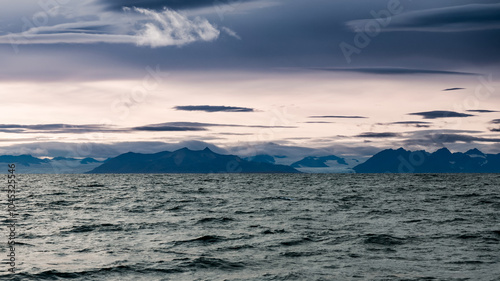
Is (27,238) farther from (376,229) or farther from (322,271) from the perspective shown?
(376,229)

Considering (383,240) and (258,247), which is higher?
(383,240)

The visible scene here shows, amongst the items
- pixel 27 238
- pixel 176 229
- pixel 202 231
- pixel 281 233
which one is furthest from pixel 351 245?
pixel 27 238

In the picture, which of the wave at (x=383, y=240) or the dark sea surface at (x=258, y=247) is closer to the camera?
the dark sea surface at (x=258, y=247)

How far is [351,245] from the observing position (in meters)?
28.9

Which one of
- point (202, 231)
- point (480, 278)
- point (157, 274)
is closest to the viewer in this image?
point (480, 278)

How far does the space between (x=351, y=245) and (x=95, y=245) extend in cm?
1519

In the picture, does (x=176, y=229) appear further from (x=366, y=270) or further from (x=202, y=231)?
(x=366, y=270)

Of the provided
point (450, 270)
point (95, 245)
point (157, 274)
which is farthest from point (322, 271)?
point (95, 245)

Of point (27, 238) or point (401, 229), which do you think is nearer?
point (27, 238)

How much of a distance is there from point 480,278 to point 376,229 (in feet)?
49.1

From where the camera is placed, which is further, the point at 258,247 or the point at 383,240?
the point at 383,240

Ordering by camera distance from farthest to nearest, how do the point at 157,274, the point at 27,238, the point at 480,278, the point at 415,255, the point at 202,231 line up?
the point at 202,231, the point at 27,238, the point at 415,255, the point at 157,274, the point at 480,278

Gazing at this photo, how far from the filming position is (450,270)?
2228 cm

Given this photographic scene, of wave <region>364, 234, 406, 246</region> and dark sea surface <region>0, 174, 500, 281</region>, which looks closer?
dark sea surface <region>0, 174, 500, 281</region>
